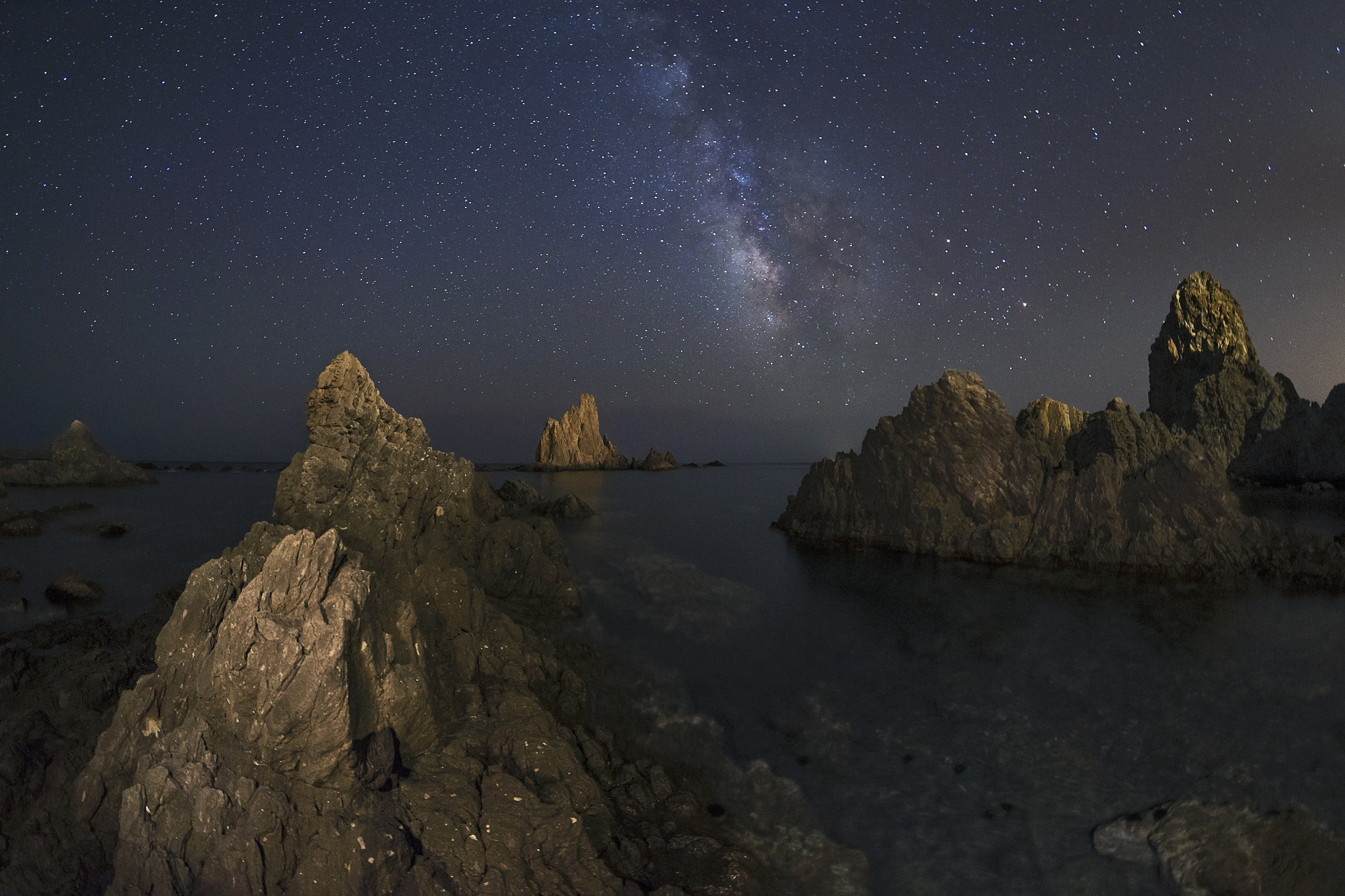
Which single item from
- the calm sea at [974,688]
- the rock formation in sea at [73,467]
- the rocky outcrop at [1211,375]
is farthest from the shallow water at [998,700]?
the rock formation in sea at [73,467]

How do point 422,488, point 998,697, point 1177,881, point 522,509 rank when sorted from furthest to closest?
1. point 522,509
2. point 422,488
3. point 998,697
4. point 1177,881

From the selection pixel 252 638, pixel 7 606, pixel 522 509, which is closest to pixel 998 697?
pixel 252 638

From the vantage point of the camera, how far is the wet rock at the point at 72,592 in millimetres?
20672

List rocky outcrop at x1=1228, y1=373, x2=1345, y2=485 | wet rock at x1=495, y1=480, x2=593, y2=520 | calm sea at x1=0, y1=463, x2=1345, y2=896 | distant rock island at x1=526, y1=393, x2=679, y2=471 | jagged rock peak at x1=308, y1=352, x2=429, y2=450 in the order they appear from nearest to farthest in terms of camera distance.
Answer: calm sea at x1=0, y1=463, x2=1345, y2=896 < jagged rock peak at x1=308, y1=352, x2=429, y2=450 < wet rock at x1=495, y1=480, x2=593, y2=520 < rocky outcrop at x1=1228, y1=373, x2=1345, y2=485 < distant rock island at x1=526, y1=393, x2=679, y2=471

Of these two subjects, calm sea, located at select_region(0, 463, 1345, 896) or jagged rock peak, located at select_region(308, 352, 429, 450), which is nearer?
calm sea, located at select_region(0, 463, 1345, 896)

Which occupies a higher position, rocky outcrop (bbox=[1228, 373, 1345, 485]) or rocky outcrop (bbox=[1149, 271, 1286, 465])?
rocky outcrop (bbox=[1149, 271, 1286, 465])

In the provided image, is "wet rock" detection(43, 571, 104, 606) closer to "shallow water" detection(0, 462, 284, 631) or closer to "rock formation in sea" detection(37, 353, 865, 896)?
"shallow water" detection(0, 462, 284, 631)

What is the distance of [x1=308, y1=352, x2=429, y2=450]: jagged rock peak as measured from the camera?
1617 cm

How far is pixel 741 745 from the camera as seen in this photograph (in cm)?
1230

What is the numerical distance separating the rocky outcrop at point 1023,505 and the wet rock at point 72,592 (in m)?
35.6


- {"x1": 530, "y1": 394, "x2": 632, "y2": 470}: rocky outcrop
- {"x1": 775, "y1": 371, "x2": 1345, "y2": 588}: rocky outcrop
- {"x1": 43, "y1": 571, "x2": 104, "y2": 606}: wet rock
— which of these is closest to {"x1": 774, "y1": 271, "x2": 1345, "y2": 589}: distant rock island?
{"x1": 775, "y1": 371, "x2": 1345, "y2": 588}: rocky outcrop

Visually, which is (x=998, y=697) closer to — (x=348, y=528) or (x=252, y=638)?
(x=252, y=638)

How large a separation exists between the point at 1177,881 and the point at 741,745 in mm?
7032

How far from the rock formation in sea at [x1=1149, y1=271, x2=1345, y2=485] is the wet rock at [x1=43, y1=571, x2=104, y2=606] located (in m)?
103
